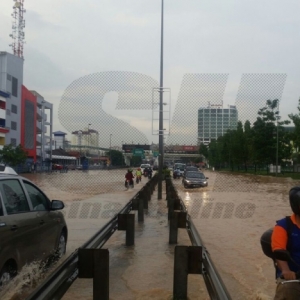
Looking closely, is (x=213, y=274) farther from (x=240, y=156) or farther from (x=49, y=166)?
(x=49, y=166)

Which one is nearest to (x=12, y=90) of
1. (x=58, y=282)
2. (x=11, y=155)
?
(x=11, y=155)

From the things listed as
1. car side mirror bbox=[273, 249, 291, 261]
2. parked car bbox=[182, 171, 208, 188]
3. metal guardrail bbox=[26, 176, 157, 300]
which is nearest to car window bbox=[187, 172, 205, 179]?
parked car bbox=[182, 171, 208, 188]

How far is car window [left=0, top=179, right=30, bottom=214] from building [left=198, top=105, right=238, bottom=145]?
32.1 ft

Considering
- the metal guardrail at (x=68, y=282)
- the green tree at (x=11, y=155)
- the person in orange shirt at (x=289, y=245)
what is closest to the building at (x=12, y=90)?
the green tree at (x=11, y=155)

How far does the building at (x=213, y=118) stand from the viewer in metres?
15.4

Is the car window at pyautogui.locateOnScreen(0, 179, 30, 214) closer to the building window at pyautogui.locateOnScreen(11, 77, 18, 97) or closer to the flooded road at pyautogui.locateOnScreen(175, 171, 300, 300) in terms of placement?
the flooded road at pyautogui.locateOnScreen(175, 171, 300, 300)

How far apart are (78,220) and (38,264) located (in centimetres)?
772

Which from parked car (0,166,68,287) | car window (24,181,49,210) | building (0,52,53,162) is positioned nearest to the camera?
parked car (0,166,68,287)

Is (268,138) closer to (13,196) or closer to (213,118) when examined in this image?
(213,118)

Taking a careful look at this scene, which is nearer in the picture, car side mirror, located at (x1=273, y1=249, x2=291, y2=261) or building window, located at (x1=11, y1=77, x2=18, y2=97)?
car side mirror, located at (x1=273, y1=249, x2=291, y2=261)

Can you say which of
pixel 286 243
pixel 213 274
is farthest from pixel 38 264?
pixel 286 243

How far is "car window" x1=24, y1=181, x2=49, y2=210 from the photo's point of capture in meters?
6.37

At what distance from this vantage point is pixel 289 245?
11.4ft

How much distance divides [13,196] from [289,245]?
3.50m
